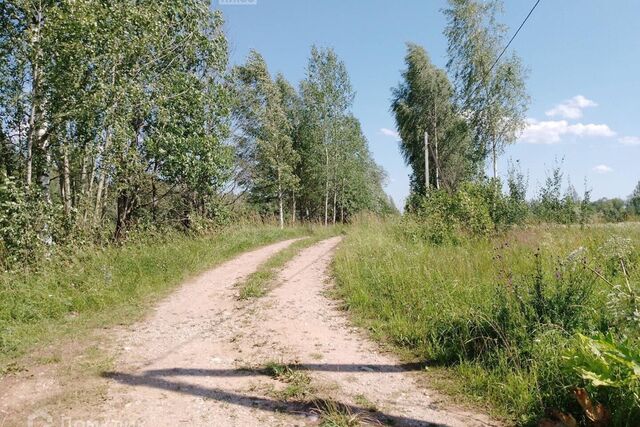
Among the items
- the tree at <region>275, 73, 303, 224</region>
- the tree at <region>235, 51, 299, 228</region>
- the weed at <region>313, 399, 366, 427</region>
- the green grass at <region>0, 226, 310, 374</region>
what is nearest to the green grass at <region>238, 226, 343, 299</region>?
the green grass at <region>0, 226, 310, 374</region>

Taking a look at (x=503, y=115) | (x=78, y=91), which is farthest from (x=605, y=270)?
(x=503, y=115)

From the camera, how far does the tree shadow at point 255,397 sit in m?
3.14

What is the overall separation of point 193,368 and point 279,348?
97 cm

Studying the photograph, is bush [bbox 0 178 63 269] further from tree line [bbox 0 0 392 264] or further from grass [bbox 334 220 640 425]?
grass [bbox 334 220 640 425]

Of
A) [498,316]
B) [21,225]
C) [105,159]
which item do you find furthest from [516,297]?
[105,159]

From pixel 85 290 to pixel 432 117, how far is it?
2723 cm

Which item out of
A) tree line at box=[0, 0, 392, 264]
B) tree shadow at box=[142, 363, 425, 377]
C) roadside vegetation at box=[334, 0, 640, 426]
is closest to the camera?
roadside vegetation at box=[334, 0, 640, 426]

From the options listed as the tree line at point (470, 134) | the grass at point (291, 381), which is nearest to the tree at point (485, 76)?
the tree line at point (470, 134)

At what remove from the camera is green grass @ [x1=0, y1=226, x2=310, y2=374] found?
503 cm

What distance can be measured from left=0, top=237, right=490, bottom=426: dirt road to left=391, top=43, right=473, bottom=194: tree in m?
24.5

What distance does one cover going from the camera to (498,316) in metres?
4.27

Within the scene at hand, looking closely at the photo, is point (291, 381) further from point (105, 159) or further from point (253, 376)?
point (105, 159)

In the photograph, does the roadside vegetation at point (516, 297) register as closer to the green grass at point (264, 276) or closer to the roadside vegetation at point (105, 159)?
the green grass at point (264, 276)

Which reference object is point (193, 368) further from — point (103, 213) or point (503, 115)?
point (503, 115)
